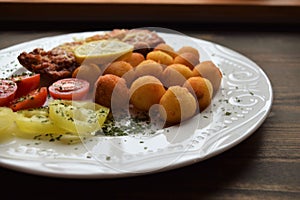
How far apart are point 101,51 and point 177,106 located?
0.36m

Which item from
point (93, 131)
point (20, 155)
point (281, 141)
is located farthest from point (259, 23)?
point (20, 155)

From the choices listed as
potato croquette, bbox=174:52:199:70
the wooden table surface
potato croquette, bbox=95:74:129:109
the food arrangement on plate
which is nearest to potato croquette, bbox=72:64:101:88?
the food arrangement on plate

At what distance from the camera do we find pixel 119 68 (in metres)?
1.40

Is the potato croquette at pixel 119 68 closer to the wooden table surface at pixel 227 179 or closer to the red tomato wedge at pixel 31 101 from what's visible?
the red tomato wedge at pixel 31 101

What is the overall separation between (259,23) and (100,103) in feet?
3.61

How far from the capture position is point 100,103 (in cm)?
132

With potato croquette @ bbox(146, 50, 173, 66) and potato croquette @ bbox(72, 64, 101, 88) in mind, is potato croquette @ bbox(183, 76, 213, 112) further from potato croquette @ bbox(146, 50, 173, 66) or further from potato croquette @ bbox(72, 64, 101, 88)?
potato croquette @ bbox(72, 64, 101, 88)

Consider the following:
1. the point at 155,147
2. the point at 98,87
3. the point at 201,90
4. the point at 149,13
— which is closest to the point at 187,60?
the point at 201,90

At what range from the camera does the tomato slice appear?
1.34m

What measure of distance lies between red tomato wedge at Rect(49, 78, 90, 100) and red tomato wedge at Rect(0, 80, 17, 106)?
0.10 m

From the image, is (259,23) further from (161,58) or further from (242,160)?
(242,160)

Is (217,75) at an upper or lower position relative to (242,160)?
upper

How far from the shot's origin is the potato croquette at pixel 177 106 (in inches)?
47.9

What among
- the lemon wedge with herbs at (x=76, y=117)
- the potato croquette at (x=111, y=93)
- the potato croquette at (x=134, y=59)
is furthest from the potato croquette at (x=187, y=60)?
the lemon wedge with herbs at (x=76, y=117)
